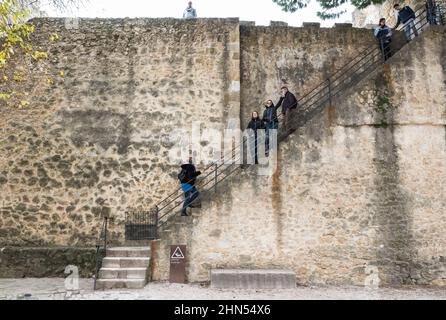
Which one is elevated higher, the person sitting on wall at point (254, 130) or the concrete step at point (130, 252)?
the person sitting on wall at point (254, 130)

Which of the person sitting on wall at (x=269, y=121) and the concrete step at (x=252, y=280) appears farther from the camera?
the person sitting on wall at (x=269, y=121)

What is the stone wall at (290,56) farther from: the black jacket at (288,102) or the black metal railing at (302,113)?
the black jacket at (288,102)

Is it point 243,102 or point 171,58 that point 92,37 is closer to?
point 171,58

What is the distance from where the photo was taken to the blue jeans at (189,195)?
27.3 ft

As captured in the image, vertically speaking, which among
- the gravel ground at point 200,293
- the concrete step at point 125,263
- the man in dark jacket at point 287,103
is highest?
the man in dark jacket at point 287,103

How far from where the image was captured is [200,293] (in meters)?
7.38

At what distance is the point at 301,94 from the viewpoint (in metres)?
10.8

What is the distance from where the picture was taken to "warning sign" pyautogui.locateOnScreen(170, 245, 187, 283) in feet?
26.6

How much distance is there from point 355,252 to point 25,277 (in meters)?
7.64

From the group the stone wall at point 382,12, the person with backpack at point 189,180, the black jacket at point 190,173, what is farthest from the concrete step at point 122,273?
the stone wall at point 382,12

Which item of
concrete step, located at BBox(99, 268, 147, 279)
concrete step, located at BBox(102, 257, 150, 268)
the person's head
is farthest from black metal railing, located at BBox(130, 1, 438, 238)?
concrete step, located at BBox(99, 268, 147, 279)

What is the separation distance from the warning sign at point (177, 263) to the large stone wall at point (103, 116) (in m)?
2.13
